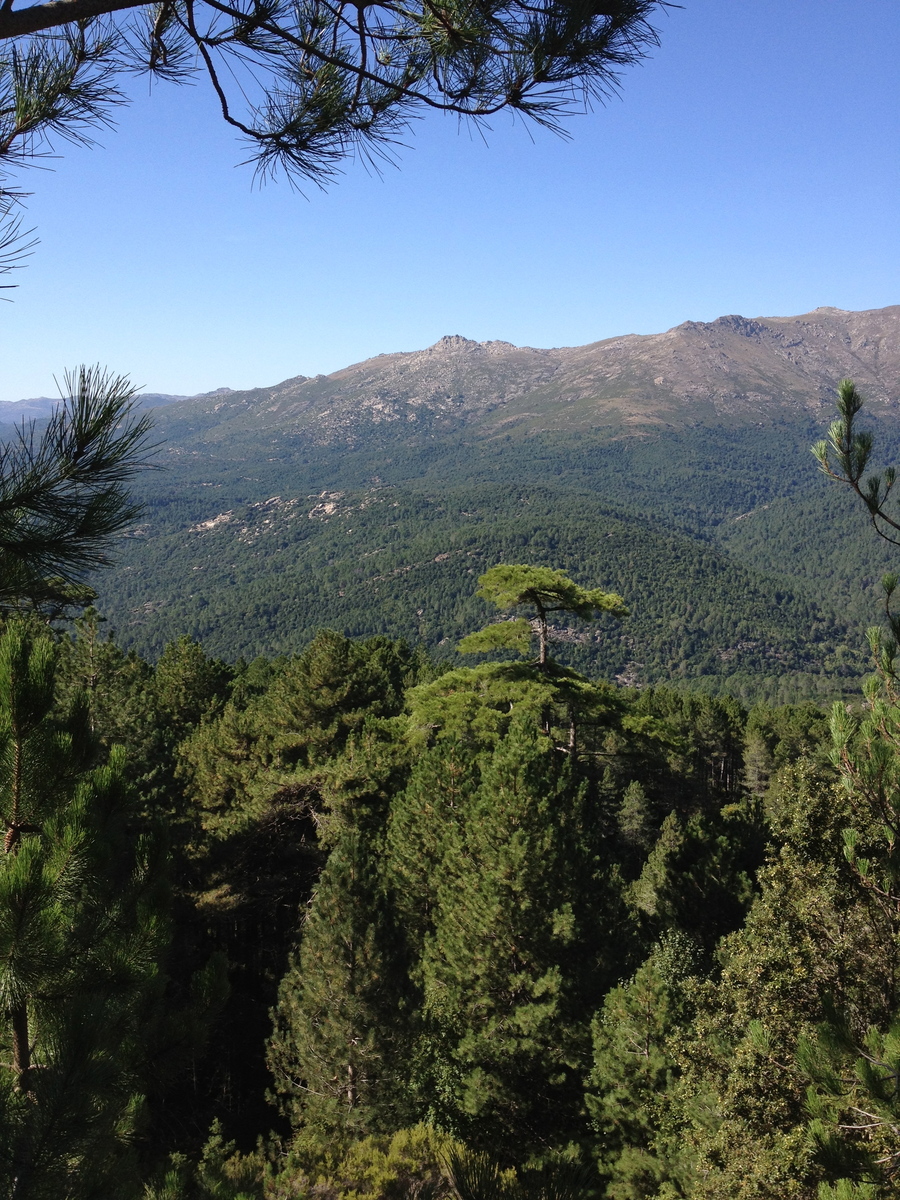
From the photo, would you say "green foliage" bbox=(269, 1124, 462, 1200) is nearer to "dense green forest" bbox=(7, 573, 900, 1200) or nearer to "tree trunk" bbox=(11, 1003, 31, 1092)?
"dense green forest" bbox=(7, 573, 900, 1200)

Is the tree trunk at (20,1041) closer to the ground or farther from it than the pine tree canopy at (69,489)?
closer to the ground

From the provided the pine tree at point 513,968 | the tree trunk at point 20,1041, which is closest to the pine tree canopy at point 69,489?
the tree trunk at point 20,1041

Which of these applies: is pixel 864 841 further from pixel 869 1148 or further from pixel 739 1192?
pixel 739 1192

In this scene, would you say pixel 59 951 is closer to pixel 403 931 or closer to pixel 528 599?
pixel 528 599

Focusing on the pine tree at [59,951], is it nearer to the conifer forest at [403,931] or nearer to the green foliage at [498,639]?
the conifer forest at [403,931]

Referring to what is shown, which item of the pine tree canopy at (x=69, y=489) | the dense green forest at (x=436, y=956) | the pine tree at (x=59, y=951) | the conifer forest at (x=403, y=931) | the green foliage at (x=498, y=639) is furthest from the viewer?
the green foliage at (x=498, y=639)

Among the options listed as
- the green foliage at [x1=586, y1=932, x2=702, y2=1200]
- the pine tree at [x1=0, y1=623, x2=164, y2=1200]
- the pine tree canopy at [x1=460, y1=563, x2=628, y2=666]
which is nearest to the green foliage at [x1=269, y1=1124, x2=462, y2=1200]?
the green foliage at [x1=586, y1=932, x2=702, y2=1200]

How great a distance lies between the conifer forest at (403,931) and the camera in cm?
348

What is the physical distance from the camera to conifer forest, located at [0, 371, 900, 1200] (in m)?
3.48

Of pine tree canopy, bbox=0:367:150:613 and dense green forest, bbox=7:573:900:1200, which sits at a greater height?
pine tree canopy, bbox=0:367:150:613

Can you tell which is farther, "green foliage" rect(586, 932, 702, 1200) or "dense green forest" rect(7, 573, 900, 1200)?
"green foliage" rect(586, 932, 702, 1200)

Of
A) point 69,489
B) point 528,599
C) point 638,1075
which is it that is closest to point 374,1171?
point 638,1075

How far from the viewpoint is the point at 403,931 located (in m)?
13.9

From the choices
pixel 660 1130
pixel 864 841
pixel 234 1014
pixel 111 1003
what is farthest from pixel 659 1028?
pixel 234 1014
